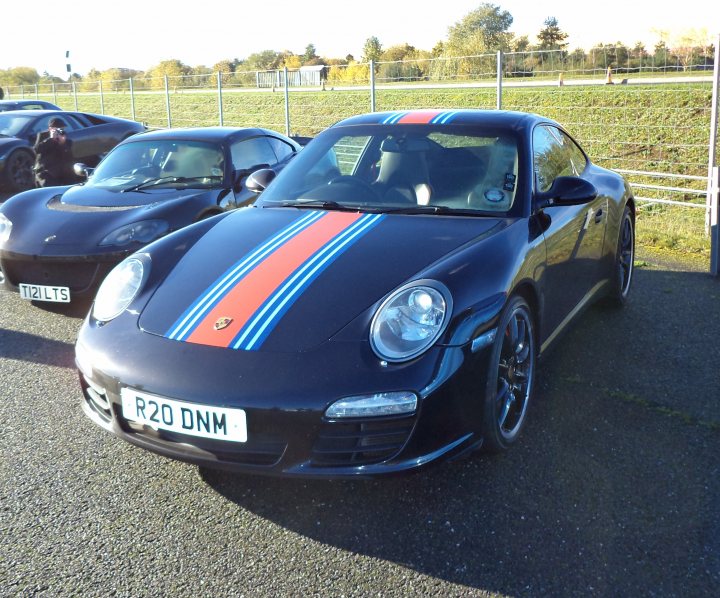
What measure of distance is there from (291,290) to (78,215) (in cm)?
314

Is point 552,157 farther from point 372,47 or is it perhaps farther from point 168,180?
point 372,47

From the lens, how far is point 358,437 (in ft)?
8.70

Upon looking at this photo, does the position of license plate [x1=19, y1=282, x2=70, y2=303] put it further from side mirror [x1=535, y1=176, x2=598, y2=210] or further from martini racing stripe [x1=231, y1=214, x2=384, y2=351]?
side mirror [x1=535, y1=176, x2=598, y2=210]

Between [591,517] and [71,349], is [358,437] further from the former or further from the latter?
[71,349]

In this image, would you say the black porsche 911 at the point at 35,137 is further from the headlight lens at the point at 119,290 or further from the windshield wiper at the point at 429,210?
the windshield wiper at the point at 429,210

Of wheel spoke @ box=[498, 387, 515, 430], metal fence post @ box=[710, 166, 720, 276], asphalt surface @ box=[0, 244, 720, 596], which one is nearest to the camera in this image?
asphalt surface @ box=[0, 244, 720, 596]

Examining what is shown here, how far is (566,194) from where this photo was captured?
379 cm

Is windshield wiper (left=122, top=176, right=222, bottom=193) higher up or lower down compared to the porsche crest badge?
higher up

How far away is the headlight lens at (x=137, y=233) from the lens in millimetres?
5332

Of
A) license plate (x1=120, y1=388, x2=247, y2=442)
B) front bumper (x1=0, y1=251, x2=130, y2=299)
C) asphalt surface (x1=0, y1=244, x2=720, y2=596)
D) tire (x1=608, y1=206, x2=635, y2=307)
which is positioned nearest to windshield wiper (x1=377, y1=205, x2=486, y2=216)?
asphalt surface (x1=0, y1=244, x2=720, y2=596)

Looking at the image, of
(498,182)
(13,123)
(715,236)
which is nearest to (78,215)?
(498,182)

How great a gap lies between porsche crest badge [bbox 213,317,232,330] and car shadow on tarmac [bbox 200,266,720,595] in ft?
2.14

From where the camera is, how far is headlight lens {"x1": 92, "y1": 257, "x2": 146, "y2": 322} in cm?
326

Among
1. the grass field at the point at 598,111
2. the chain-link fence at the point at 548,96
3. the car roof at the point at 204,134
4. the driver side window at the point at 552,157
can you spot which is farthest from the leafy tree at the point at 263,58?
the driver side window at the point at 552,157
